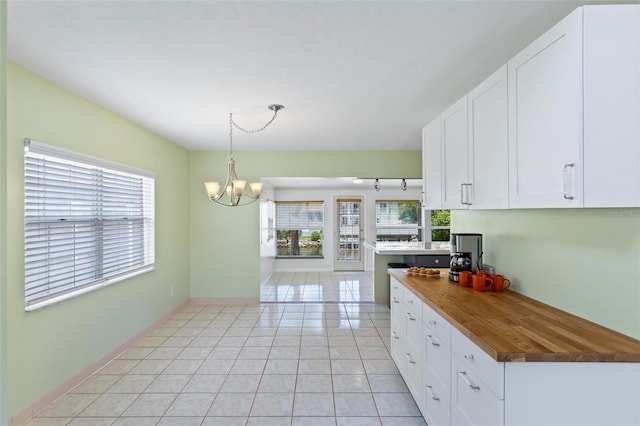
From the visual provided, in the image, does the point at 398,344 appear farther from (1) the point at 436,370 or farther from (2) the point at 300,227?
(2) the point at 300,227

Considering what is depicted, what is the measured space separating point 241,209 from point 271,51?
3400 mm

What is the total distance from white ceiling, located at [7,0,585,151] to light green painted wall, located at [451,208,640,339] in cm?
107

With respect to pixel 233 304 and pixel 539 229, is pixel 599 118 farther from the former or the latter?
pixel 233 304

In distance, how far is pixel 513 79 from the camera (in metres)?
1.79

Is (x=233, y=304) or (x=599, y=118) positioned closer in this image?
(x=599, y=118)

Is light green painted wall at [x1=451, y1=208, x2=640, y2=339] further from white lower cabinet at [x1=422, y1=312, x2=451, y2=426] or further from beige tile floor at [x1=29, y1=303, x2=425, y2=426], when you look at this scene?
beige tile floor at [x1=29, y1=303, x2=425, y2=426]

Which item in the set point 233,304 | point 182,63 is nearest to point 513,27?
point 182,63

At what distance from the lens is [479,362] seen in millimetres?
1491

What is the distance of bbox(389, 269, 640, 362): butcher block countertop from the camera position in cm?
133

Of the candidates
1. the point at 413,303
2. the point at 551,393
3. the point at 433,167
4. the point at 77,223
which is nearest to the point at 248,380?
the point at 413,303

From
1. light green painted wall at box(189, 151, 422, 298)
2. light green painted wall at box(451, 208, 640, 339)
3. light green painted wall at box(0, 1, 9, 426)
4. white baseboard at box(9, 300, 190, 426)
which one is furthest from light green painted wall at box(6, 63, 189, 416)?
light green painted wall at box(451, 208, 640, 339)

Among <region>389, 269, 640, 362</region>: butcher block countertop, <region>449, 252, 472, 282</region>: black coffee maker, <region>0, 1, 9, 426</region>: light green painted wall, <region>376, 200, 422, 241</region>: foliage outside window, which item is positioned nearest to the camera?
<region>0, 1, 9, 426</region>: light green painted wall

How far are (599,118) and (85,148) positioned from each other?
3505mm

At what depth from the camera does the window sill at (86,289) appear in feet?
7.92
